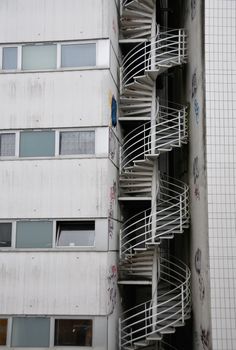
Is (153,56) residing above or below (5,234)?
above

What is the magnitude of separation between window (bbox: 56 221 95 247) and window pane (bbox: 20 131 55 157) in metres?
1.79

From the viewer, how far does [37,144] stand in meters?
11.6

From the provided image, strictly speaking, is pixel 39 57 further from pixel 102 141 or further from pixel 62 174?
pixel 62 174

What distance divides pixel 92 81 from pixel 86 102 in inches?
21.5

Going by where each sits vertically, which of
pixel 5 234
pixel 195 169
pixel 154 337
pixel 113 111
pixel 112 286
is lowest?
pixel 154 337

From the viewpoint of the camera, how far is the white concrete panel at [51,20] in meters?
11.8

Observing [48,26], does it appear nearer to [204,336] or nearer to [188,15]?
[188,15]

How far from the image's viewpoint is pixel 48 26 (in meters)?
11.9

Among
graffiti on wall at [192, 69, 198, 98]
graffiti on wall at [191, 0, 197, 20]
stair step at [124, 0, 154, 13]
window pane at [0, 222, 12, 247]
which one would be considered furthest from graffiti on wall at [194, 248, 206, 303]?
stair step at [124, 0, 154, 13]

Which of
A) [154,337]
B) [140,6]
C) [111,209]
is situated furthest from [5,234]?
[140,6]

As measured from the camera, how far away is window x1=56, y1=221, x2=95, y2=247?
11188 mm

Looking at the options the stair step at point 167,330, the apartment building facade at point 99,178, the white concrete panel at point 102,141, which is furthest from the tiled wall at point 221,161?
the white concrete panel at point 102,141

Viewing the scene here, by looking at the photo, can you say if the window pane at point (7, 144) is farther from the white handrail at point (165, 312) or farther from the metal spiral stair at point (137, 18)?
the white handrail at point (165, 312)

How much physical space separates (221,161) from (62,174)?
12.4 ft
